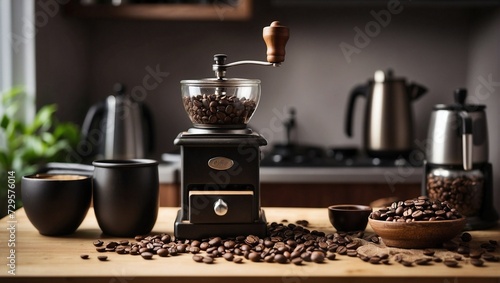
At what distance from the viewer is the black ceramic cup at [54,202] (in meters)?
1.33

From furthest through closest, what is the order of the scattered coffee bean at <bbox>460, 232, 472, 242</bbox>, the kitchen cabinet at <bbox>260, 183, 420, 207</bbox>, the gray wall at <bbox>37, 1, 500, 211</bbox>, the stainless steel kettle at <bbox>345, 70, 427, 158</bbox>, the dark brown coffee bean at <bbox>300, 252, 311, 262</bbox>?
1. the gray wall at <bbox>37, 1, 500, 211</bbox>
2. the stainless steel kettle at <bbox>345, 70, 427, 158</bbox>
3. the kitchen cabinet at <bbox>260, 183, 420, 207</bbox>
4. the scattered coffee bean at <bbox>460, 232, 472, 242</bbox>
5. the dark brown coffee bean at <bbox>300, 252, 311, 262</bbox>

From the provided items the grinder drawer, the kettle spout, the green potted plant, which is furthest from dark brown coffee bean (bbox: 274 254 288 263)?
the kettle spout

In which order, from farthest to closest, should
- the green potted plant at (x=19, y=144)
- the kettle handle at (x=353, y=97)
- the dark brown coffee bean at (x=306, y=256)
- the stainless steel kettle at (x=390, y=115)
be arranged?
the kettle handle at (x=353, y=97) → the stainless steel kettle at (x=390, y=115) → the green potted plant at (x=19, y=144) → the dark brown coffee bean at (x=306, y=256)

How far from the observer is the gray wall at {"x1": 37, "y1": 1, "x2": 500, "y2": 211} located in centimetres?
302

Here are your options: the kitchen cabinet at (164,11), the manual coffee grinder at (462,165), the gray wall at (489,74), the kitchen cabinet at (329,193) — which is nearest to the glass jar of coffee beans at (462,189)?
the manual coffee grinder at (462,165)

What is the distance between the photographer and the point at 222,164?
134 centimetres

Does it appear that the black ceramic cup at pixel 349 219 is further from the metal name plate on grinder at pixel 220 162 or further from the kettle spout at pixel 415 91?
the kettle spout at pixel 415 91

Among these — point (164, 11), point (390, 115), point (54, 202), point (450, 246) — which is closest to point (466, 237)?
point (450, 246)

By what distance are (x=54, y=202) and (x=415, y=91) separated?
1872mm

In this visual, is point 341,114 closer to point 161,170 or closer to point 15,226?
point 161,170

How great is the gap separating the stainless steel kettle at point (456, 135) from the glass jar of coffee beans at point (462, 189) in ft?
0.09

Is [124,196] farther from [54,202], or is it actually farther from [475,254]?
[475,254]

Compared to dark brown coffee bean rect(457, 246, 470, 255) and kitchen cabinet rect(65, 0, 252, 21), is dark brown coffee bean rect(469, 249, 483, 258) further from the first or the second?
kitchen cabinet rect(65, 0, 252, 21)

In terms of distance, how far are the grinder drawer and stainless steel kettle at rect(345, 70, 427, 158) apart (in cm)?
151
